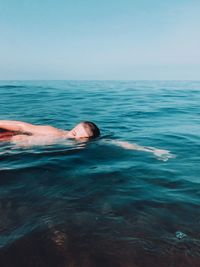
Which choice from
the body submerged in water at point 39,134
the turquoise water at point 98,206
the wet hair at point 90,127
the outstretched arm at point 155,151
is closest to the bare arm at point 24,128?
the body submerged in water at point 39,134

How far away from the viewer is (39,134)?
7.43m

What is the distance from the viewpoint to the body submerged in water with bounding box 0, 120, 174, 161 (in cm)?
719

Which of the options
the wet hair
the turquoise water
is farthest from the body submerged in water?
the turquoise water

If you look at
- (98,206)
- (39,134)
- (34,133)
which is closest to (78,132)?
(39,134)

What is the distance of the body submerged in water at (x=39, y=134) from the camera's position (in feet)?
23.6

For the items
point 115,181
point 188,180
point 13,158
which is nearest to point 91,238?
point 115,181

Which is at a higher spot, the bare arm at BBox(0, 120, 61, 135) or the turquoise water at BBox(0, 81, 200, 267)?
the bare arm at BBox(0, 120, 61, 135)

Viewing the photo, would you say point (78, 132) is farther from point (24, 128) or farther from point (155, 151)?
point (155, 151)

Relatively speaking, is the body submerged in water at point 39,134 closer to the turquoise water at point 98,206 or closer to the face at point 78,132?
the face at point 78,132

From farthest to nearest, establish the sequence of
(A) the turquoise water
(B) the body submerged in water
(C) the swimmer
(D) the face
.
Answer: (D) the face → (C) the swimmer → (B) the body submerged in water → (A) the turquoise water

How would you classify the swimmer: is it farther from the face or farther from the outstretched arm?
the outstretched arm

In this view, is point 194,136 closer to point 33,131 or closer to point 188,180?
point 188,180

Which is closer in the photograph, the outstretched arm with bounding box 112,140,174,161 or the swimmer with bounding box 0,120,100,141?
the outstretched arm with bounding box 112,140,174,161

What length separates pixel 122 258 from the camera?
3.15 metres
